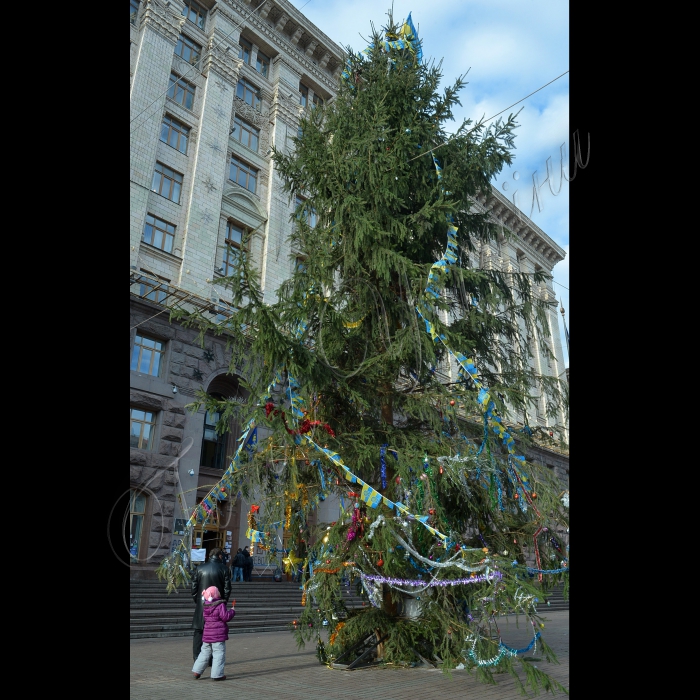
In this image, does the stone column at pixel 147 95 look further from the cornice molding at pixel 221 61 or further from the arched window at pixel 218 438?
the arched window at pixel 218 438

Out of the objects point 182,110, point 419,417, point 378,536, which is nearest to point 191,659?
point 378,536

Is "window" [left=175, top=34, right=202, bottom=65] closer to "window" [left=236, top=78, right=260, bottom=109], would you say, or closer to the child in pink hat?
"window" [left=236, top=78, right=260, bottom=109]

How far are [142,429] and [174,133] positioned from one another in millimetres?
12012

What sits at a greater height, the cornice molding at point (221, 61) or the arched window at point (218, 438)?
the cornice molding at point (221, 61)

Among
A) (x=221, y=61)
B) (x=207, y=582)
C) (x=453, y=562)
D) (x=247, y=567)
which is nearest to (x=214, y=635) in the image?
(x=207, y=582)

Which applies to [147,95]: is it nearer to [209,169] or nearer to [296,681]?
[209,169]

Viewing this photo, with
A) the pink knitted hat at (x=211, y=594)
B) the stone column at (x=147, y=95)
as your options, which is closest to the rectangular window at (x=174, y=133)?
the stone column at (x=147, y=95)

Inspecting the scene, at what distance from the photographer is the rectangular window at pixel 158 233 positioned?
21.6m

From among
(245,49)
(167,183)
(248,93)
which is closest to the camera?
(167,183)

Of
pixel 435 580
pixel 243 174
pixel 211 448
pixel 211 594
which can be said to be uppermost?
pixel 243 174

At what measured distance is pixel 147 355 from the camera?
787 inches

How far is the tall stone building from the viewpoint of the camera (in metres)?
19.5

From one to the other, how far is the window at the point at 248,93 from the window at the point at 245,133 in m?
→ 1.19

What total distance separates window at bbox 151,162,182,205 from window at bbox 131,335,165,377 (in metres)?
6.01
